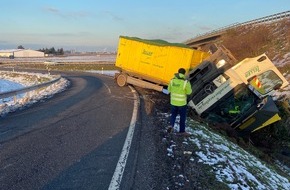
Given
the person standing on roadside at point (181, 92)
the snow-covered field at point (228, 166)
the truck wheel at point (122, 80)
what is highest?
the person standing on roadside at point (181, 92)

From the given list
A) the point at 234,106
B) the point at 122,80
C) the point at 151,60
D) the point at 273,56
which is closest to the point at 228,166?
the point at 234,106

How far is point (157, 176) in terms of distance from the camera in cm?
573

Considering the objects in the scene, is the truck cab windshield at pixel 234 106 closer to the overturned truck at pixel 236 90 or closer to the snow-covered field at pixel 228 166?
the overturned truck at pixel 236 90

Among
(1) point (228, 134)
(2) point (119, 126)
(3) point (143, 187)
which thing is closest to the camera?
(3) point (143, 187)

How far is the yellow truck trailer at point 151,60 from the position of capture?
17.9 m

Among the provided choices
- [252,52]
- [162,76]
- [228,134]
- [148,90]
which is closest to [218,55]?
[228,134]

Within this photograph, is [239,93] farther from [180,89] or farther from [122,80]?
[122,80]

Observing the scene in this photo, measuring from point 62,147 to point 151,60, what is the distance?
43.2 feet

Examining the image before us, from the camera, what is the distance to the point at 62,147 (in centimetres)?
719

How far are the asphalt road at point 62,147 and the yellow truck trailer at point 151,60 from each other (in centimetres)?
631

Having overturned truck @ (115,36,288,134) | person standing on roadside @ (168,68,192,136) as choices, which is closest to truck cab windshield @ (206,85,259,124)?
overturned truck @ (115,36,288,134)

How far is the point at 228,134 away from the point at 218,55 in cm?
327

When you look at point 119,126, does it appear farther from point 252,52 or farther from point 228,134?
point 252,52

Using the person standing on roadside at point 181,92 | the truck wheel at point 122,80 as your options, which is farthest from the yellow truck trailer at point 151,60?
the person standing on roadside at point 181,92
